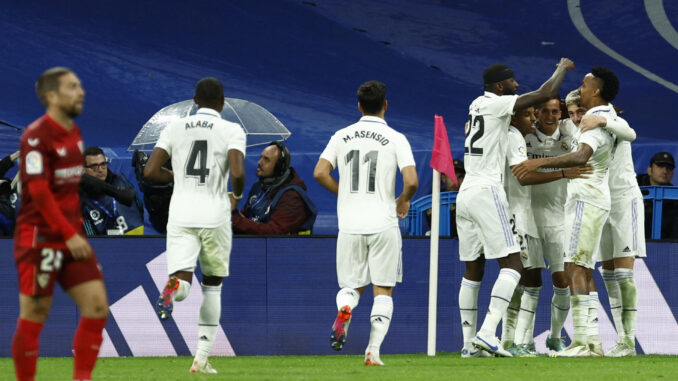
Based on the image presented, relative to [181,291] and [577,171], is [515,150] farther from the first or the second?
[181,291]

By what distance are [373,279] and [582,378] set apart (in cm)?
179

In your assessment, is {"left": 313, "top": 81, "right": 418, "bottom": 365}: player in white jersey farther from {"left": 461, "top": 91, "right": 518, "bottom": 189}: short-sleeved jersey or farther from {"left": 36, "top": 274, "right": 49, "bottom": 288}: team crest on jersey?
{"left": 36, "top": 274, "right": 49, "bottom": 288}: team crest on jersey

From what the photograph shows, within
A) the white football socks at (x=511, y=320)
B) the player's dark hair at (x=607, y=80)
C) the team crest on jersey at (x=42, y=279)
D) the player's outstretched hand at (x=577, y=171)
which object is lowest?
the white football socks at (x=511, y=320)

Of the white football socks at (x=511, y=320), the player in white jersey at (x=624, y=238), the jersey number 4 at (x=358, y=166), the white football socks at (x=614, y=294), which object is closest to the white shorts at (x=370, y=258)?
the jersey number 4 at (x=358, y=166)

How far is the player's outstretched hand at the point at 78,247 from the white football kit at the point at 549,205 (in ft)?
17.2

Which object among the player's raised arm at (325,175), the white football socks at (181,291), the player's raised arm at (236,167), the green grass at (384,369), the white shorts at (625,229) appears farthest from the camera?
the white shorts at (625,229)

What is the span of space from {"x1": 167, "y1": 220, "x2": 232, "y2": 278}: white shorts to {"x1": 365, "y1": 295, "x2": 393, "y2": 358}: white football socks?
1218 mm

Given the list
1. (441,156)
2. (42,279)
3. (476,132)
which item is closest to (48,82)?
(42,279)

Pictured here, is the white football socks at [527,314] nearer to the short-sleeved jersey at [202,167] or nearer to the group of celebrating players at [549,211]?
the group of celebrating players at [549,211]

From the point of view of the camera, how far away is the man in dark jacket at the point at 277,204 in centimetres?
1091

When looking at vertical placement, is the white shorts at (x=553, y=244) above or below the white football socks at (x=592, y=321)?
above

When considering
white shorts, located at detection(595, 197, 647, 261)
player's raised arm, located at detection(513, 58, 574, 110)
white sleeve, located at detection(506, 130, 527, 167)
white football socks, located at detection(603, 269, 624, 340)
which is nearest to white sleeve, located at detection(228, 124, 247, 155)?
player's raised arm, located at detection(513, 58, 574, 110)

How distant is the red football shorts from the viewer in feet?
18.4

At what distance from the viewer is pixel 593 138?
30.4ft
